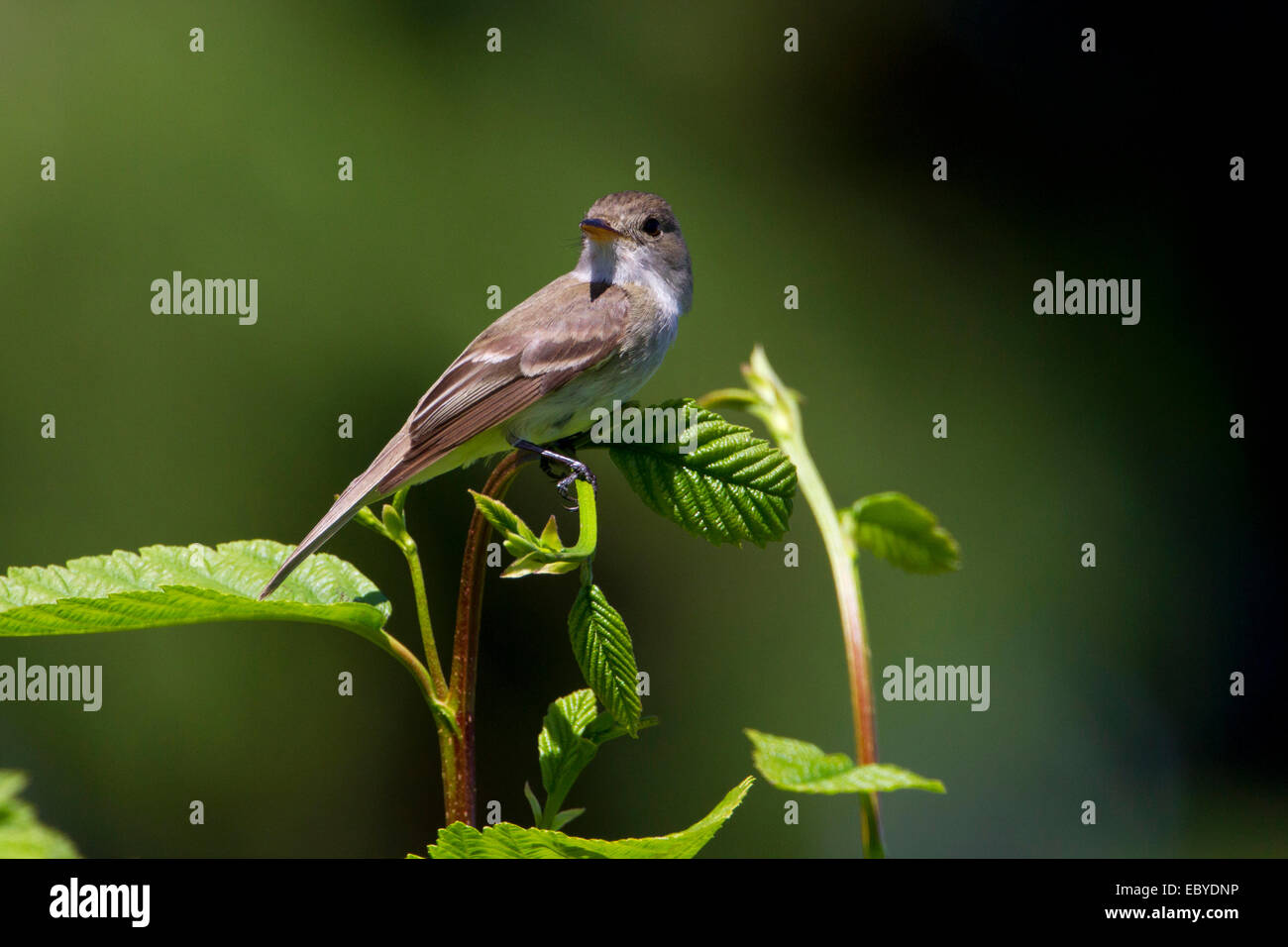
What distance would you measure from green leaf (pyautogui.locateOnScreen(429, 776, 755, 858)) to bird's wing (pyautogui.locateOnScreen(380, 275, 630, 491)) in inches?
48.7

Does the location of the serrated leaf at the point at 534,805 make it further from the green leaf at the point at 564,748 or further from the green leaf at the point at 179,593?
the green leaf at the point at 179,593

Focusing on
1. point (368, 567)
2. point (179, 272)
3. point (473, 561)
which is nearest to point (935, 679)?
point (368, 567)

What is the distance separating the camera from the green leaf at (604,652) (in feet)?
4.49

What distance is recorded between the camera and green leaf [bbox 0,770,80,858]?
91 centimetres

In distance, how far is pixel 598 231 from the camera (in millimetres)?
3463

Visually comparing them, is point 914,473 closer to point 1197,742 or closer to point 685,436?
point 1197,742

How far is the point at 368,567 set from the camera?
18.3 feet

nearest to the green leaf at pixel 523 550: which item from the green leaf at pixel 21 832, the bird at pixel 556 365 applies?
the green leaf at pixel 21 832

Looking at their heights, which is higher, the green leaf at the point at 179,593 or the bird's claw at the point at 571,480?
the bird's claw at the point at 571,480

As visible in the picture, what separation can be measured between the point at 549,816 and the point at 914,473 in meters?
5.10

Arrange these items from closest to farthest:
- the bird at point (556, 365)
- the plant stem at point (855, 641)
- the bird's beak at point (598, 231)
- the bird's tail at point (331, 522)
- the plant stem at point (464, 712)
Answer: the plant stem at point (464, 712) < the plant stem at point (855, 641) < the bird's tail at point (331, 522) < the bird at point (556, 365) < the bird's beak at point (598, 231)

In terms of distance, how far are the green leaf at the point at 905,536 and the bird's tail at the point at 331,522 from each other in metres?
0.76

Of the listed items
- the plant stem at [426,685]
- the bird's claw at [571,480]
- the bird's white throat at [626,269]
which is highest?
the bird's white throat at [626,269]

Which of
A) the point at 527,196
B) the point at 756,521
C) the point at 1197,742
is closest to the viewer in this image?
the point at 756,521
